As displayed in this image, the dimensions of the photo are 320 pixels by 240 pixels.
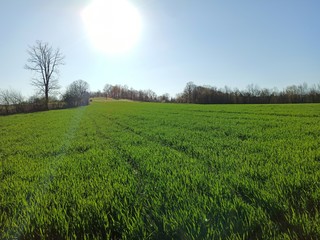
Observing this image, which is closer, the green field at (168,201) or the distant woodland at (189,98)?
the green field at (168,201)

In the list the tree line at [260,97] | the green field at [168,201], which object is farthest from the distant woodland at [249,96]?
the green field at [168,201]

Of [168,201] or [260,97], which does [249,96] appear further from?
[168,201]

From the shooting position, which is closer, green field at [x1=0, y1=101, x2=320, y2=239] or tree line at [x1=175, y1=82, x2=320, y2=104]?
green field at [x1=0, y1=101, x2=320, y2=239]

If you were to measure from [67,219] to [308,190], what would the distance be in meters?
3.97

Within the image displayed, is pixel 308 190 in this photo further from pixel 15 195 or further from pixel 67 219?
pixel 15 195

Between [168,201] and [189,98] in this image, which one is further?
[189,98]

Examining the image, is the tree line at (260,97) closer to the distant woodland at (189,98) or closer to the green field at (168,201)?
the distant woodland at (189,98)

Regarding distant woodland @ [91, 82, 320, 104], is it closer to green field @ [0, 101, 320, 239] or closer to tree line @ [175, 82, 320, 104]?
tree line @ [175, 82, 320, 104]

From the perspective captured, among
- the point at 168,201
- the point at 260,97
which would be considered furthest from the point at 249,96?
the point at 168,201

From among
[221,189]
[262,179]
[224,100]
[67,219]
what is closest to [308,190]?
[262,179]

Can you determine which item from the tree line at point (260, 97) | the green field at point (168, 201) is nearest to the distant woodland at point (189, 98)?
the tree line at point (260, 97)

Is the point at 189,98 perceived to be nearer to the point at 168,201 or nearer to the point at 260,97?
the point at 260,97

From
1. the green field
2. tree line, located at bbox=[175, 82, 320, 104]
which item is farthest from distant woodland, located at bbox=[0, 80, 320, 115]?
the green field

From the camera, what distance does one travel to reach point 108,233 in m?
2.84
